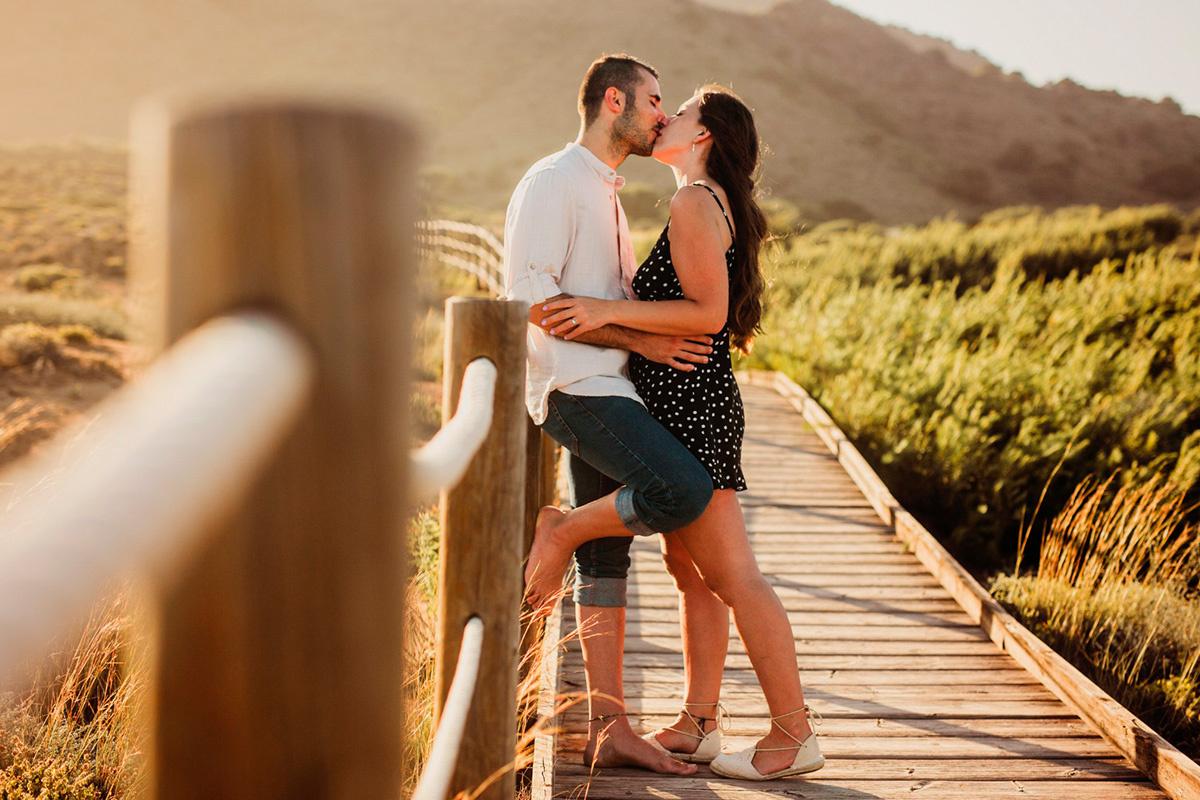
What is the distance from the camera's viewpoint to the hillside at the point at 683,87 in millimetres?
68750

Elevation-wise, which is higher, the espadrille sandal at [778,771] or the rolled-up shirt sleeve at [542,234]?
the rolled-up shirt sleeve at [542,234]

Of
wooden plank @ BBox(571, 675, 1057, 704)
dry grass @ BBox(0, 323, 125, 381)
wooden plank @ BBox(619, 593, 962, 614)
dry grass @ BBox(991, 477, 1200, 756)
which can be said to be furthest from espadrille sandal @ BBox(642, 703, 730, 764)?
dry grass @ BBox(0, 323, 125, 381)

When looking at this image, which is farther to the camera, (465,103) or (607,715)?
(465,103)

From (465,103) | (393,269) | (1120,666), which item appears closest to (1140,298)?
(1120,666)

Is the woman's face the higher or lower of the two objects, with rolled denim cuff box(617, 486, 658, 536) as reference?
higher

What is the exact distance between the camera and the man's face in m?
3.19

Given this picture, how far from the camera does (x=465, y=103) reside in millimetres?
79250

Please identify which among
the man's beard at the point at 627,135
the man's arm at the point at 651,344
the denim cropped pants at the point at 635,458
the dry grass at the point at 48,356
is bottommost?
the dry grass at the point at 48,356

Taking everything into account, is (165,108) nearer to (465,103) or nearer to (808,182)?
(808,182)

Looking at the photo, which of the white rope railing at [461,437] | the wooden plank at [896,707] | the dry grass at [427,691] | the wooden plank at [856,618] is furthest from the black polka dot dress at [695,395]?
the wooden plank at [856,618]

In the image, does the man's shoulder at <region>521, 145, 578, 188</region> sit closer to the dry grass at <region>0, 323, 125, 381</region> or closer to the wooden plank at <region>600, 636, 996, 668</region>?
the wooden plank at <region>600, 636, 996, 668</region>

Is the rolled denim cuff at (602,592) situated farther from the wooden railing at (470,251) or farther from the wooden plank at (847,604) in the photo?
the wooden plank at (847,604)

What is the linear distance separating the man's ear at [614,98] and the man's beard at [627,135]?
2 centimetres

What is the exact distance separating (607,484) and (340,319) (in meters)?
2.47
